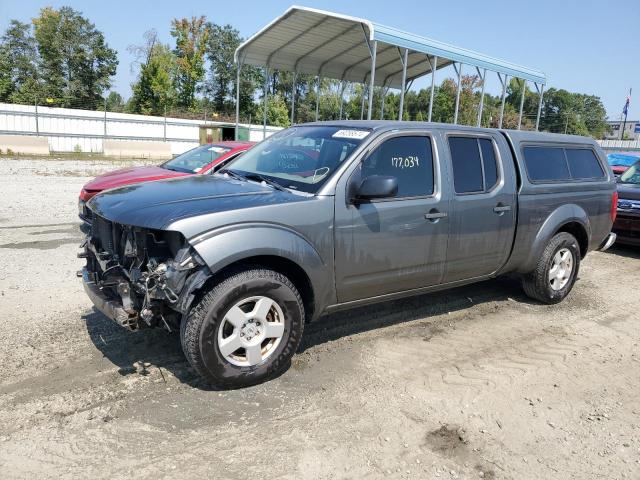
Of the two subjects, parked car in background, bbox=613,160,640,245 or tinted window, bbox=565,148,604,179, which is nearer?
tinted window, bbox=565,148,604,179

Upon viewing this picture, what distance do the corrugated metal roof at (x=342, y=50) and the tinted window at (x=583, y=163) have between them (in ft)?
27.3

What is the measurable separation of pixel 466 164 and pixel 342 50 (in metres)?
13.8

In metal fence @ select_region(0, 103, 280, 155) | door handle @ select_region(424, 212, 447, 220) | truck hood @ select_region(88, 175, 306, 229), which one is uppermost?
metal fence @ select_region(0, 103, 280, 155)

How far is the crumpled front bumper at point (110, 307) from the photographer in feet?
10.9

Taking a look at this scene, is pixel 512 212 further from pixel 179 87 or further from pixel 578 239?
pixel 179 87

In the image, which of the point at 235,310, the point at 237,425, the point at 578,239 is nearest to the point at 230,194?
the point at 235,310

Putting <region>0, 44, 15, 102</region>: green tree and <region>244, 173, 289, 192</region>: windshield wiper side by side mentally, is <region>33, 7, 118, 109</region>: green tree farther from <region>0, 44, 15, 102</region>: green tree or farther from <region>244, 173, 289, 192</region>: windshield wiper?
<region>244, 173, 289, 192</region>: windshield wiper

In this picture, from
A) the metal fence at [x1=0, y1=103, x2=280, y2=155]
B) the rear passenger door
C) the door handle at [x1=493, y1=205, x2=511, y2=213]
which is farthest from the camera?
the metal fence at [x1=0, y1=103, x2=280, y2=155]

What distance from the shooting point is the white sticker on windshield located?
13.9 feet

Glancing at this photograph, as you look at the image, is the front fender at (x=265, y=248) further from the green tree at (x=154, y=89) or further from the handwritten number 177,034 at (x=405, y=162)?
the green tree at (x=154, y=89)

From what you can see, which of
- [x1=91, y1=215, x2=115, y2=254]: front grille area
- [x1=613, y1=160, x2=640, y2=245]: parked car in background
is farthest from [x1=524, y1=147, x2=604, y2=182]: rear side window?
[x1=91, y1=215, x2=115, y2=254]: front grille area

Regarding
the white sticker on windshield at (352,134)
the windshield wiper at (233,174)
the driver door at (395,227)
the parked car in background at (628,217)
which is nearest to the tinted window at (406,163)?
the driver door at (395,227)

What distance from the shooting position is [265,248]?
11.3 feet

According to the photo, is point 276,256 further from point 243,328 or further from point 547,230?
point 547,230
